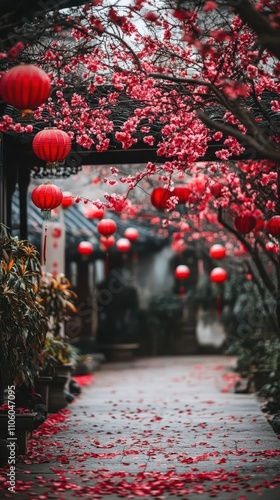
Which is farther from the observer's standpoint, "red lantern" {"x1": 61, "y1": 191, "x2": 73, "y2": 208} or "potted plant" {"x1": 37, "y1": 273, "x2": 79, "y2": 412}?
"potted plant" {"x1": 37, "y1": 273, "x2": 79, "y2": 412}

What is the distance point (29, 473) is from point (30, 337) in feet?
5.70

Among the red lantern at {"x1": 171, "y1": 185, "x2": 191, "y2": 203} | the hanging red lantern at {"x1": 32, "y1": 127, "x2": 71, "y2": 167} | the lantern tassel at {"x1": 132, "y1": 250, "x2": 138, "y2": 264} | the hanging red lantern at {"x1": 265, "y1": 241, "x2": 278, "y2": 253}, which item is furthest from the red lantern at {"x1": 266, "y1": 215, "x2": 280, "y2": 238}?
the lantern tassel at {"x1": 132, "y1": 250, "x2": 138, "y2": 264}

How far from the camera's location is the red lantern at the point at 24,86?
805 cm

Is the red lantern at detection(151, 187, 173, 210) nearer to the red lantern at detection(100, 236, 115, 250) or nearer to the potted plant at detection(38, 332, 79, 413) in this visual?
the potted plant at detection(38, 332, 79, 413)

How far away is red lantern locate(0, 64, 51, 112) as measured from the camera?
26.4ft

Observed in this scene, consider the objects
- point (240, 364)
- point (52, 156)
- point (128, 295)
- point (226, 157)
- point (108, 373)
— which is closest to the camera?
point (52, 156)

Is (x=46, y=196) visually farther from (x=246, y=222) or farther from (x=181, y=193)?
(x=246, y=222)

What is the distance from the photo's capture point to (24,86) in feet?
26.5

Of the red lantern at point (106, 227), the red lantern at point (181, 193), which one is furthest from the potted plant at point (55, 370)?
the red lantern at point (181, 193)

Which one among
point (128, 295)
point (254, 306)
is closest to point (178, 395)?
point (254, 306)

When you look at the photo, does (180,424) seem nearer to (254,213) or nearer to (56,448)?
(56,448)

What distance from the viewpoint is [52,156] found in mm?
9969

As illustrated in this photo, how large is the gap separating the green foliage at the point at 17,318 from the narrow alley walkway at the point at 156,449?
1.09m

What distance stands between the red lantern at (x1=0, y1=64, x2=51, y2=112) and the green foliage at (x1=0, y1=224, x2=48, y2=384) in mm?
2556
